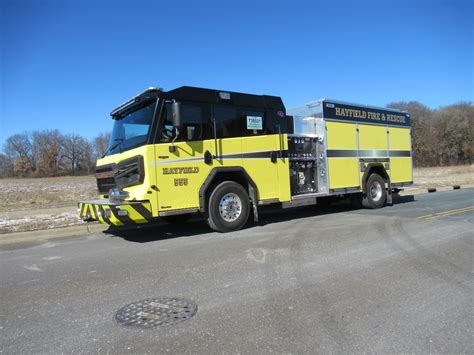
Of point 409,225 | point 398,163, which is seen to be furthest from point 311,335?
point 398,163

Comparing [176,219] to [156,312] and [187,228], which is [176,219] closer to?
[187,228]

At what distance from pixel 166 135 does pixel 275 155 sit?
3.02 metres

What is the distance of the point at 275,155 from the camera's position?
9.27 meters

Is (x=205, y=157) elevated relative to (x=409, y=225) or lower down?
elevated

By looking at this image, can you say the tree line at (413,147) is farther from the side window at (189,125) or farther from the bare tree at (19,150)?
the side window at (189,125)

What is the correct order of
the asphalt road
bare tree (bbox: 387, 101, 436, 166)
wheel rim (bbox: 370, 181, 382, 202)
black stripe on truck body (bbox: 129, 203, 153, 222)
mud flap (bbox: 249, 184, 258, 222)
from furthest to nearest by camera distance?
bare tree (bbox: 387, 101, 436, 166), wheel rim (bbox: 370, 181, 382, 202), mud flap (bbox: 249, 184, 258, 222), black stripe on truck body (bbox: 129, 203, 153, 222), the asphalt road

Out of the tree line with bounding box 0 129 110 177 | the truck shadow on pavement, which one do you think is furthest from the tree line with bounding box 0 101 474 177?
the truck shadow on pavement

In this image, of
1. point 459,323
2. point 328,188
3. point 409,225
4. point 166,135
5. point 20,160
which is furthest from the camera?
point 20,160

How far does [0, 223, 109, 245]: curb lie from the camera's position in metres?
8.35

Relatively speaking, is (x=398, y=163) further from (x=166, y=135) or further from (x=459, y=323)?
(x=459, y=323)

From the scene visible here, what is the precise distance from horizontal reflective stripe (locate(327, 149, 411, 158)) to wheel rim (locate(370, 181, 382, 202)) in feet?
3.02

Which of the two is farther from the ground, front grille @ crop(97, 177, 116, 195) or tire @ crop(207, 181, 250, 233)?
front grille @ crop(97, 177, 116, 195)

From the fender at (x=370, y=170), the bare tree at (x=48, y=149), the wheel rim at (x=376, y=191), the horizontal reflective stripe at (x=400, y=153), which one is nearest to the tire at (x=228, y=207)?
the fender at (x=370, y=170)

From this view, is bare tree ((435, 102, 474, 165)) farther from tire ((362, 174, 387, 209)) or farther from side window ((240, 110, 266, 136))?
side window ((240, 110, 266, 136))
